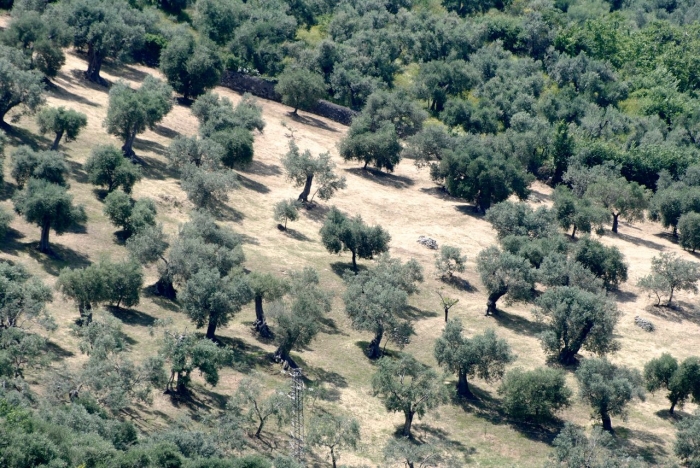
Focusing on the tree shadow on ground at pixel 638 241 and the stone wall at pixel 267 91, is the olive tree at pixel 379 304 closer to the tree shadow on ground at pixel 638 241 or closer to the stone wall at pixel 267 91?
the tree shadow on ground at pixel 638 241

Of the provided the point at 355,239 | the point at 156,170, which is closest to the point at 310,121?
the point at 156,170

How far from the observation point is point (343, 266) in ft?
348

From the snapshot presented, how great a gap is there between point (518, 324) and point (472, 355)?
1453 centimetres

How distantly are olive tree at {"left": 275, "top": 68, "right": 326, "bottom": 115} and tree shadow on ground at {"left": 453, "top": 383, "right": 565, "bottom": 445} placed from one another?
63.5m

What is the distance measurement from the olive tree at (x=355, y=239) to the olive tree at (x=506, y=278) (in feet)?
30.0

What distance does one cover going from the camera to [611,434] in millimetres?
85438

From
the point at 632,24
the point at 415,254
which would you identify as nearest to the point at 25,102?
the point at 415,254

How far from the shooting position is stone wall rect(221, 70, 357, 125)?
14850cm

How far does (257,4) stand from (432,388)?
3820 inches

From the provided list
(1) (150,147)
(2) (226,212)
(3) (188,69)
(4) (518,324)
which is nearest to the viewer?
(4) (518,324)

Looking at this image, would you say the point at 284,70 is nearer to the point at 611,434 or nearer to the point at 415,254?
the point at 415,254

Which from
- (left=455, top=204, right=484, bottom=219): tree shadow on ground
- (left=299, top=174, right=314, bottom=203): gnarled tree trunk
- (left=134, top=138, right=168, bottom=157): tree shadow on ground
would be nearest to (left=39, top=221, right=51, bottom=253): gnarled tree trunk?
(left=134, top=138, right=168, bottom=157): tree shadow on ground

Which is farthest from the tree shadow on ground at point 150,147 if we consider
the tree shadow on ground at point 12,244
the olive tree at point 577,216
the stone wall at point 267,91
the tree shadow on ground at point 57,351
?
the tree shadow on ground at point 57,351

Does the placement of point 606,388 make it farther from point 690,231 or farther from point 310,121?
point 310,121
